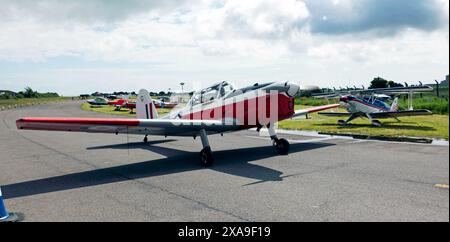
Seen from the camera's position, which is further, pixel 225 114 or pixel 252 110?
pixel 225 114

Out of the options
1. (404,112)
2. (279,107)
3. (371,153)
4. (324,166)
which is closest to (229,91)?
(279,107)

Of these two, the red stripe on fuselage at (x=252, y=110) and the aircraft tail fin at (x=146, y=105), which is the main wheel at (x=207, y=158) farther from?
the aircraft tail fin at (x=146, y=105)

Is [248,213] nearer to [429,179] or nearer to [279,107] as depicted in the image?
[429,179]

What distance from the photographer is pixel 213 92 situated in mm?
10250

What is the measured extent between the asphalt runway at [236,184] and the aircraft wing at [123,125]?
93cm

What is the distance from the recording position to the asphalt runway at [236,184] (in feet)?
16.8

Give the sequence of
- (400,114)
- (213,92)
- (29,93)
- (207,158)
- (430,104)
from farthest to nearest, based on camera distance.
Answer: (29,93) < (430,104) < (400,114) < (213,92) < (207,158)

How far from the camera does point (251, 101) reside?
936 cm

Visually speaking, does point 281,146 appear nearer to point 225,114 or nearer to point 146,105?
point 225,114

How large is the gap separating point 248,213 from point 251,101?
15.4ft

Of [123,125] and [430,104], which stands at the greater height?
[430,104]

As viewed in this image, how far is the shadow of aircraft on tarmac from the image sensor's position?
7129 millimetres

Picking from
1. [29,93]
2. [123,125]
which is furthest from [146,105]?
[29,93]

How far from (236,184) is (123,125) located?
318cm
